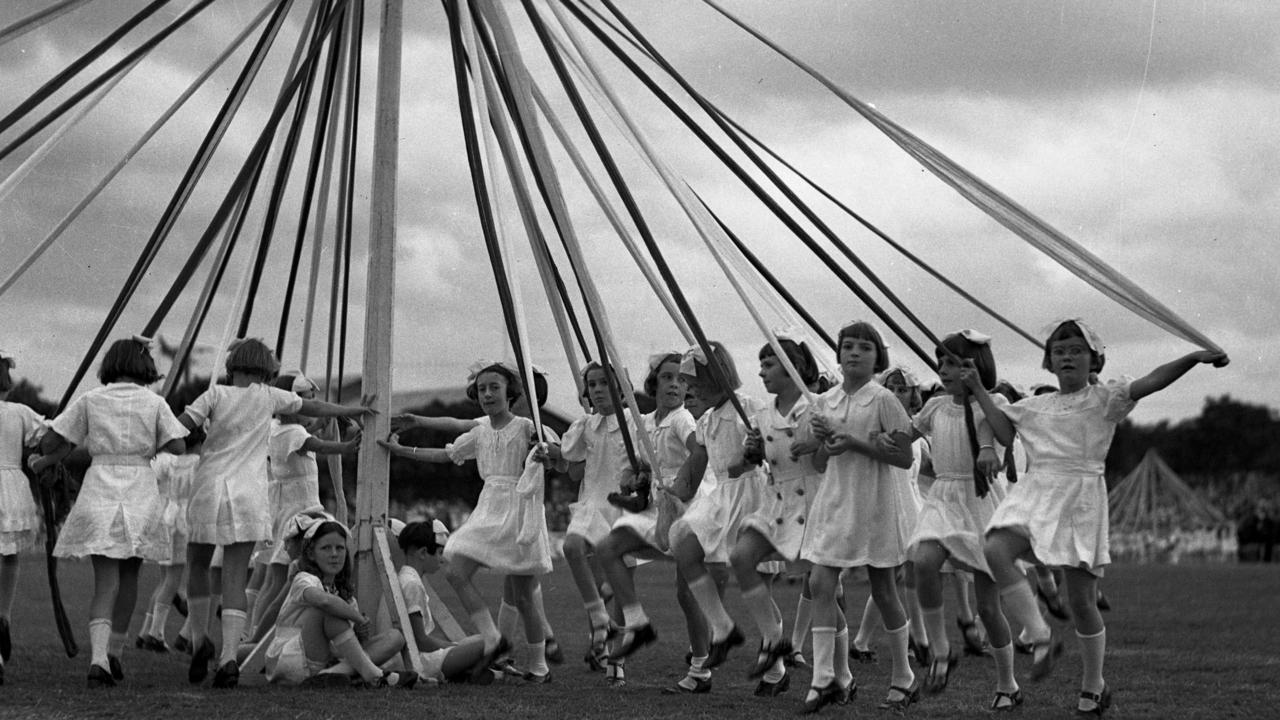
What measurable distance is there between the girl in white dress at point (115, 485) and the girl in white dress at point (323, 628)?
775mm

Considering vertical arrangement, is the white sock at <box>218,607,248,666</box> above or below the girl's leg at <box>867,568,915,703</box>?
below

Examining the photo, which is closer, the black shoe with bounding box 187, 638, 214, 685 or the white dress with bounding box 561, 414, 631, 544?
the black shoe with bounding box 187, 638, 214, 685

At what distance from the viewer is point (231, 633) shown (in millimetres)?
8070

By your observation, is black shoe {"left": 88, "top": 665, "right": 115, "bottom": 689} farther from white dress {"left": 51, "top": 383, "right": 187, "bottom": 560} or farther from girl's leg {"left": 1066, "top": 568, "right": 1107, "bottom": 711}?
girl's leg {"left": 1066, "top": 568, "right": 1107, "bottom": 711}

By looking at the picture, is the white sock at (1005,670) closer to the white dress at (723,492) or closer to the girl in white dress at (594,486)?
the white dress at (723,492)

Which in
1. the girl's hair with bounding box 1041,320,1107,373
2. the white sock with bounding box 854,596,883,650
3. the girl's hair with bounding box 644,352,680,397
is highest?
the girl's hair with bounding box 1041,320,1107,373

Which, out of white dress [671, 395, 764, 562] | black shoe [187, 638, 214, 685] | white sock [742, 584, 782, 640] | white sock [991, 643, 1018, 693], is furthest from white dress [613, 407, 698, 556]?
black shoe [187, 638, 214, 685]

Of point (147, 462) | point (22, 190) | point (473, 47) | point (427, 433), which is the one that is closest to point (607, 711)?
point (147, 462)

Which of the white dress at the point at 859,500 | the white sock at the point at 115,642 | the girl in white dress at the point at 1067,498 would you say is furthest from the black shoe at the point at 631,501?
the white sock at the point at 115,642

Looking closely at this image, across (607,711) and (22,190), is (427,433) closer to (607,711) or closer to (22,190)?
(22,190)

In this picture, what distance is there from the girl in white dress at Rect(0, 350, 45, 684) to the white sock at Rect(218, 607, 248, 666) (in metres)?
1.33

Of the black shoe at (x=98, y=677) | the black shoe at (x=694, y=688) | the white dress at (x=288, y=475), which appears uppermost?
the white dress at (x=288, y=475)

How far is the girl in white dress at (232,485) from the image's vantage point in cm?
812

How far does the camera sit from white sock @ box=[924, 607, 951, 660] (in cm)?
754
